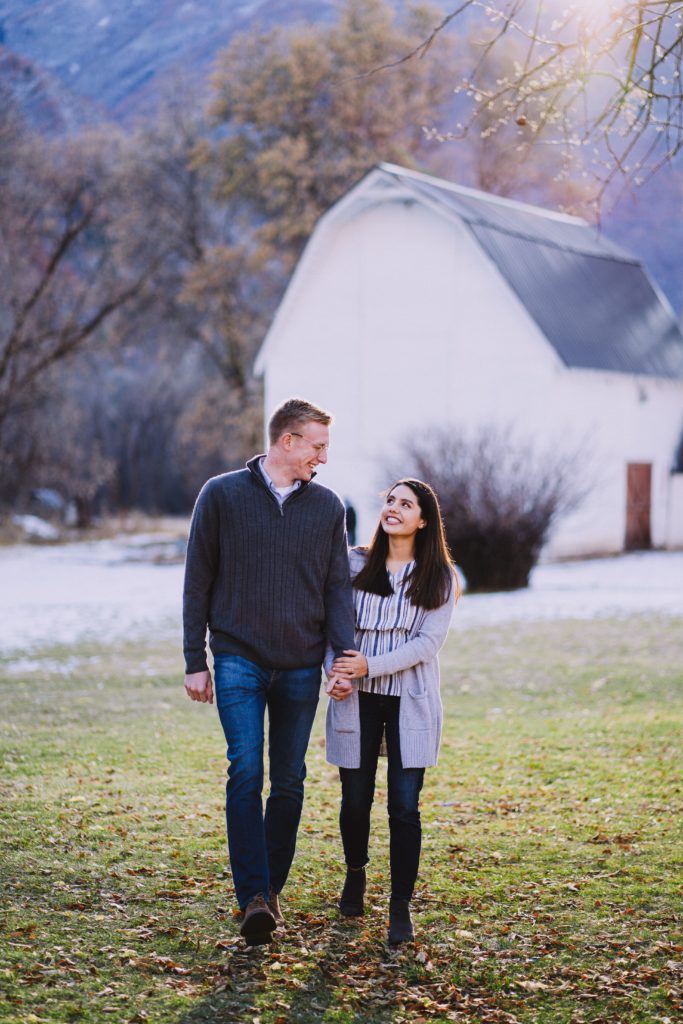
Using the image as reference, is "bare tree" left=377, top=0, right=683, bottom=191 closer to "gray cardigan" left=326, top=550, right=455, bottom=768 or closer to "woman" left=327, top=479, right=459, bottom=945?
"woman" left=327, top=479, right=459, bottom=945

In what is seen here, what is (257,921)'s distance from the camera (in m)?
4.50

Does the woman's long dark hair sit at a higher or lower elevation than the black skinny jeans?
higher

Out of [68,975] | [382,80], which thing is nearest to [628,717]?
[68,975]

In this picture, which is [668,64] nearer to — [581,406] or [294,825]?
[294,825]

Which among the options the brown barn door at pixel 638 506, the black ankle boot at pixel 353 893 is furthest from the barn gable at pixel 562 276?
the black ankle boot at pixel 353 893

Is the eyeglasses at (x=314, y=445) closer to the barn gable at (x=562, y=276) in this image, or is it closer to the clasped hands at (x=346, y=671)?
the clasped hands at (x=346, y=671)

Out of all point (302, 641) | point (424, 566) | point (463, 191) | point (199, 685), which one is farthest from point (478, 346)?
point (199, 685)

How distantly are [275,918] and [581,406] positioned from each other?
23.6 m

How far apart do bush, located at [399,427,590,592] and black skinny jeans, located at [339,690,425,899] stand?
47.8 feet

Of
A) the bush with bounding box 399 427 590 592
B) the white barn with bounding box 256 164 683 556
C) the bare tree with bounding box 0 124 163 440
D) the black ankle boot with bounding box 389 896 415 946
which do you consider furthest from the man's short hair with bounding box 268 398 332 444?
the bare tree with bounding box 0 124 163 440

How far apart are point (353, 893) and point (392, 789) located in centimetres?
60

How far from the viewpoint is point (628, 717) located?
969 cm

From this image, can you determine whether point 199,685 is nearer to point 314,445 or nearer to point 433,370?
point 314,445

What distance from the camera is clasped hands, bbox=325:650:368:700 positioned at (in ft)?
15.3
